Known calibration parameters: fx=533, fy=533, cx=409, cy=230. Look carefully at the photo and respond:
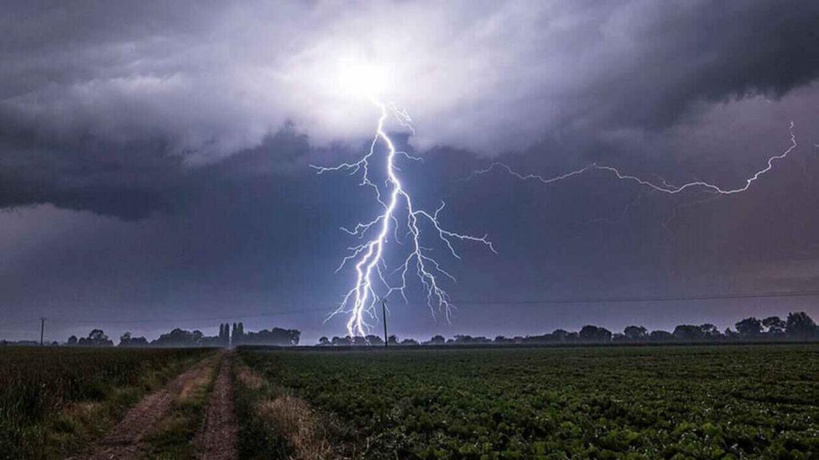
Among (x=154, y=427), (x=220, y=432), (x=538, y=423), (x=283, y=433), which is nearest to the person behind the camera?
(x=283, y=433)

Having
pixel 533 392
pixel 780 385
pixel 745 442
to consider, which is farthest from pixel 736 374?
pixel 745 442

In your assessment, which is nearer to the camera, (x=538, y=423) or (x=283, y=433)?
(x=283, y=433)

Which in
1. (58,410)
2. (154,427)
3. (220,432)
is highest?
(58,410)

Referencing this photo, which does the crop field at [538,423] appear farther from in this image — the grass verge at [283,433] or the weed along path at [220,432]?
the weed along path at [220,432]

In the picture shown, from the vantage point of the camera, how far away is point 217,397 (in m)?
25.3

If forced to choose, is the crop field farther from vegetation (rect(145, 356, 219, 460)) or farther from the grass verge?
vegetation (rect(145, 356, 219, 460))

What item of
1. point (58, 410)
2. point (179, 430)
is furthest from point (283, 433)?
point (58, 410)

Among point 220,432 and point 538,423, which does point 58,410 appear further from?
point 538,423

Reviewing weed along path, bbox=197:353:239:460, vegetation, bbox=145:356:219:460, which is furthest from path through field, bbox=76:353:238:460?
vegetation, bbox=145:356:219:460

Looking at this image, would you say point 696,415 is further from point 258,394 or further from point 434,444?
point 258,394

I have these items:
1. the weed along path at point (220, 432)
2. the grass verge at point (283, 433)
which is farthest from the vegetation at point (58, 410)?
the grass verge at point (283, 433)

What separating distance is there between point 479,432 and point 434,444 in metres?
1.57

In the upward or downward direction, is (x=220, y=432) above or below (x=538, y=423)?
below

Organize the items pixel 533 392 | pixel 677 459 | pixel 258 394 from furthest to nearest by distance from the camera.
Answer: pixel 533 392
pixel 258 394
pixel 677 459
